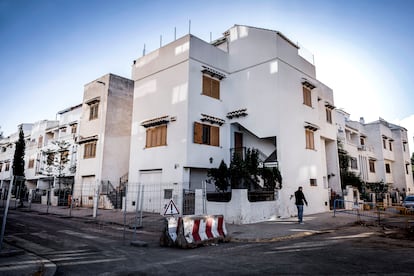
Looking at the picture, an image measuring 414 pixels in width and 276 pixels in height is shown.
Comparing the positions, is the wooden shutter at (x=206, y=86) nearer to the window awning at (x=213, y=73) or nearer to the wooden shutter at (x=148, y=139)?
the window awning at (x=213, y=73)

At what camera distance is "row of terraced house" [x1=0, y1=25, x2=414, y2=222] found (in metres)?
18.8

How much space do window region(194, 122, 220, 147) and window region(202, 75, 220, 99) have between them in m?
2.39

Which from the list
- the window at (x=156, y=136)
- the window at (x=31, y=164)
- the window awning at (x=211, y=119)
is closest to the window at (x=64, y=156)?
the window at (x=156, y=136)

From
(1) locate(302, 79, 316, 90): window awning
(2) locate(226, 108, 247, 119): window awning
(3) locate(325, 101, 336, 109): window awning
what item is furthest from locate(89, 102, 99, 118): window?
(3) locate(325, 101, 336, 109): window awning

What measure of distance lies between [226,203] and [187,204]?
6.47 feet

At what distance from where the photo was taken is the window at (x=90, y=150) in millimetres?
24595

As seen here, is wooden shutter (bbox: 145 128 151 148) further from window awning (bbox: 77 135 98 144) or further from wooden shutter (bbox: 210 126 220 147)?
window awning (bbox: 77 135 98 144)

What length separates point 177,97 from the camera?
773 inches

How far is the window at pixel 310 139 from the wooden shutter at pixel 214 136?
20.9 feet

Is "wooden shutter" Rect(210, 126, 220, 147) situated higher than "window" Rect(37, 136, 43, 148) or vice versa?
"window" Rect(37, 136, 43, 148)

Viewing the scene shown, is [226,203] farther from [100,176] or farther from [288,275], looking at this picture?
[100,176]

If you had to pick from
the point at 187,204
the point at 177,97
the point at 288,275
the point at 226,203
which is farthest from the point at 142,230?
the point at 177,97

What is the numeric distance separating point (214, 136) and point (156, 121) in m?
4.13

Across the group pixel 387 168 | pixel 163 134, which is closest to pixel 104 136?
pixel 163 134
